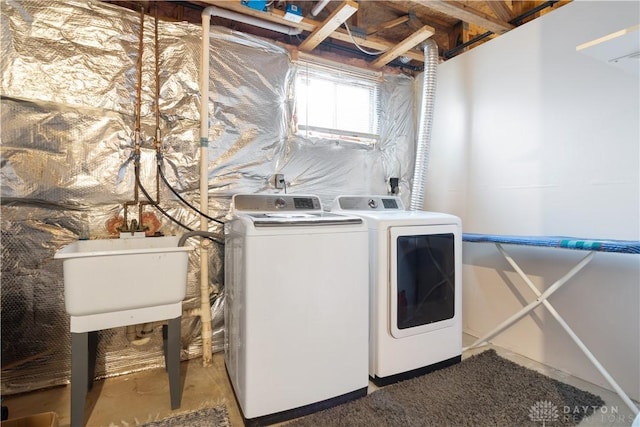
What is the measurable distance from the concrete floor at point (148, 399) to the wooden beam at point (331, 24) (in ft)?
7.24

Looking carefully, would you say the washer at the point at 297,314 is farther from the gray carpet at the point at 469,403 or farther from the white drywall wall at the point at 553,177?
the white drywall wall at the point at 553,177

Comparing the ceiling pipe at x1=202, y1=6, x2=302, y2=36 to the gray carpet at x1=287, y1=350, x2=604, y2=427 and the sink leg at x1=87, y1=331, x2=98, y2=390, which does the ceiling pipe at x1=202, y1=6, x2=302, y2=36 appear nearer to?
the sink leg at x1=87, y1=331, x2=98, y2=390

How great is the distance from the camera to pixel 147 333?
1845 millimetres

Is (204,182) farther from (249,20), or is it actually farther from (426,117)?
(426,117)

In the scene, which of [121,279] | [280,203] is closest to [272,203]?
[280,203]

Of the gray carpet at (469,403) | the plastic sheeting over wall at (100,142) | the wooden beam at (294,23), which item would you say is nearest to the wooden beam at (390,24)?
the wooden beam at (294,23)

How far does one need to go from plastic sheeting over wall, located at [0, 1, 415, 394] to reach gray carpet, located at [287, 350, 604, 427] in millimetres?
1098

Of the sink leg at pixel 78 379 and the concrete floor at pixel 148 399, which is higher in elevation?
the sink leg at pixel 78 379

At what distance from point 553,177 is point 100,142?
2.77 m

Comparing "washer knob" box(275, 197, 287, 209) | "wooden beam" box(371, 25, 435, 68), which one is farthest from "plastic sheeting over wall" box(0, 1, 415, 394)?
"wooden beam" box(371, 25, 435, 68)

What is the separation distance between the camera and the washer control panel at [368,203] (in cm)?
229

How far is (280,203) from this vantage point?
1.95 meters

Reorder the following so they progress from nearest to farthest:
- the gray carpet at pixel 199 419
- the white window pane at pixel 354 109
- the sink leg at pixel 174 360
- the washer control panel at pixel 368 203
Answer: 1. the gray carpet at pixel 199 419
2. the sink leg at pixel 174 360
3. the washer control panel at pixel 368 203
4. the white window pane at pixel 354 109

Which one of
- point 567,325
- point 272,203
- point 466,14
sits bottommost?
point 567,325
